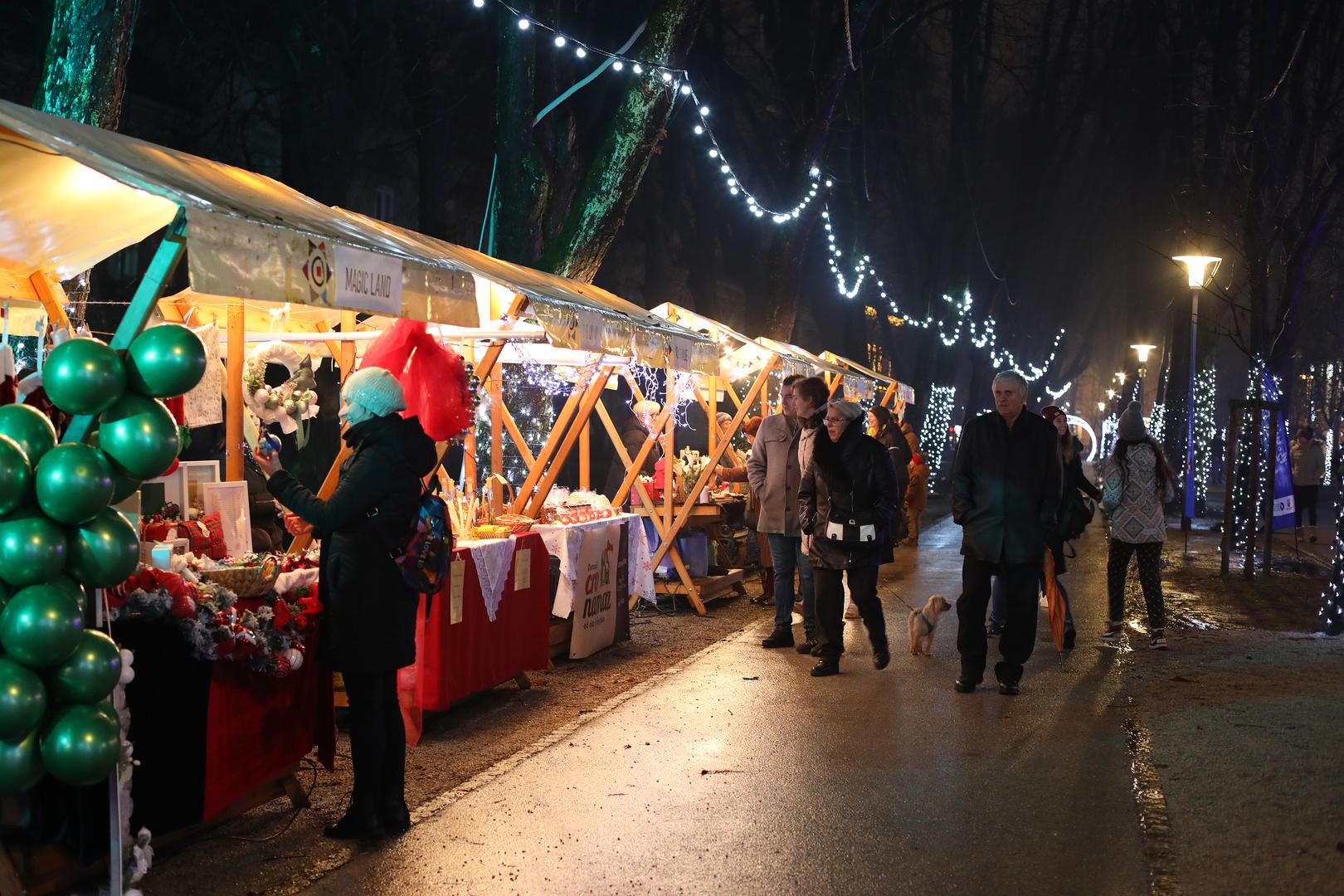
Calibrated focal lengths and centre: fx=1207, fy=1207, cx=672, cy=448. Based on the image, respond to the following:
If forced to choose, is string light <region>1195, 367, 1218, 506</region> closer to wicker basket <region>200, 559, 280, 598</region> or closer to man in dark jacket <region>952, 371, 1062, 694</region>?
man in dark jacket <region>952, 371, 1062, 694</region>

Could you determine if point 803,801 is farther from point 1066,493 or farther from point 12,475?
point 1066,493

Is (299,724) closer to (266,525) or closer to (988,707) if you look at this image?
(266,525)

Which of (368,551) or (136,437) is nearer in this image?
(136,437)

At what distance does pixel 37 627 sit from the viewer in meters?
3.71

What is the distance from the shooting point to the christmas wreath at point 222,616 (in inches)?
182

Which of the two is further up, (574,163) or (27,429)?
(574,163)

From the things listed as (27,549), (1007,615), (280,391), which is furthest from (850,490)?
(27,549)

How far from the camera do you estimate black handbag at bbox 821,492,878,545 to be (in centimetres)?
830

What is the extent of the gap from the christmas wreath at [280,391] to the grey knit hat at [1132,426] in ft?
20.7

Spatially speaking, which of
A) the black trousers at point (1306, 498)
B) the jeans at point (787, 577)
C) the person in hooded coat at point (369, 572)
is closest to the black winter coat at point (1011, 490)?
the jeans at point (787, 577)

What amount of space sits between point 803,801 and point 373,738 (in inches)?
78.0

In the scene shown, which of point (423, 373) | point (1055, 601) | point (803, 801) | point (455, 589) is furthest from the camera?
point (1055, 601)

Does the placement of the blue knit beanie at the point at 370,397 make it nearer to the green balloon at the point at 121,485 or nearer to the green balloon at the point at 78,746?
the green balloon at the point at 121,485

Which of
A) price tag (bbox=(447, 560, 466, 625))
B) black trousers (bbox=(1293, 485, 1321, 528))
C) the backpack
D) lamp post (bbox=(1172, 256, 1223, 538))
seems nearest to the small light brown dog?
price tag (bbox=(447, 560, 466, 625))
